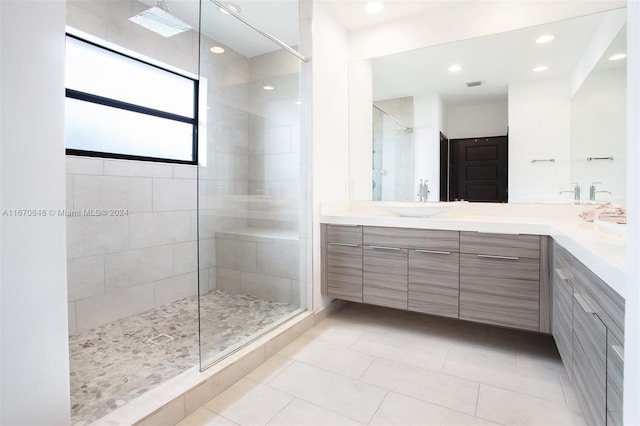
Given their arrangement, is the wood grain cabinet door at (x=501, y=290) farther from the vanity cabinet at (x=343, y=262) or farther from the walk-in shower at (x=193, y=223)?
the walk-in shower at (x=193, y=223)

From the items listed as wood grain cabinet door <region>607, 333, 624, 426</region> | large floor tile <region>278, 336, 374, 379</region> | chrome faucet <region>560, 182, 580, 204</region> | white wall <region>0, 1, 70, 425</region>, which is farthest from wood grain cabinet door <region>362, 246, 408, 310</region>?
white wall <region>0, 1, 70, 425</region>

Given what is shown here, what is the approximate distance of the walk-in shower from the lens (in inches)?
73.8

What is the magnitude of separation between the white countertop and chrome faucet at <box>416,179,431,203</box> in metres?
0.22

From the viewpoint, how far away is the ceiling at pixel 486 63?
7.55ft

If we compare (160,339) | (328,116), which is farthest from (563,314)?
(160,339)

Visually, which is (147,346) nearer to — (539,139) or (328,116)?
(328,116)

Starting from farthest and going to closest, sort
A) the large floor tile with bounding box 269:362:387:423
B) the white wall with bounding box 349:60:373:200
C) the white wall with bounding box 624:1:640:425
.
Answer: the white wall with bounding box 349:60:373:200
the large floor tile with bounding box 269:362:387:423
the white wall with bounding box 624:1:640:425

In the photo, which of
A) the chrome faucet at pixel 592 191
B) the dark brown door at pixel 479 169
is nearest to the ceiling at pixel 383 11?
the dark brown door at pixel 479 169

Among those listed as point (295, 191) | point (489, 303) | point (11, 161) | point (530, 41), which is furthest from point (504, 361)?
point (11, 161)

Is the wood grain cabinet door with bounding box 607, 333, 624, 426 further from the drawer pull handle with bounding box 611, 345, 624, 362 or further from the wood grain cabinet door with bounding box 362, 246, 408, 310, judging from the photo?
the wood grain cabinet door with bounding box 362, 246, 408, 310

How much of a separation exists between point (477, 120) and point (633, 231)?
7.66 ft

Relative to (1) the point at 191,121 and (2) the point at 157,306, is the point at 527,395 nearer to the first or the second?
(2) the point at 157,306

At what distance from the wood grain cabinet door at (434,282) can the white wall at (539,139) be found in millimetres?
813

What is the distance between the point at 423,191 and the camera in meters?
2.89
